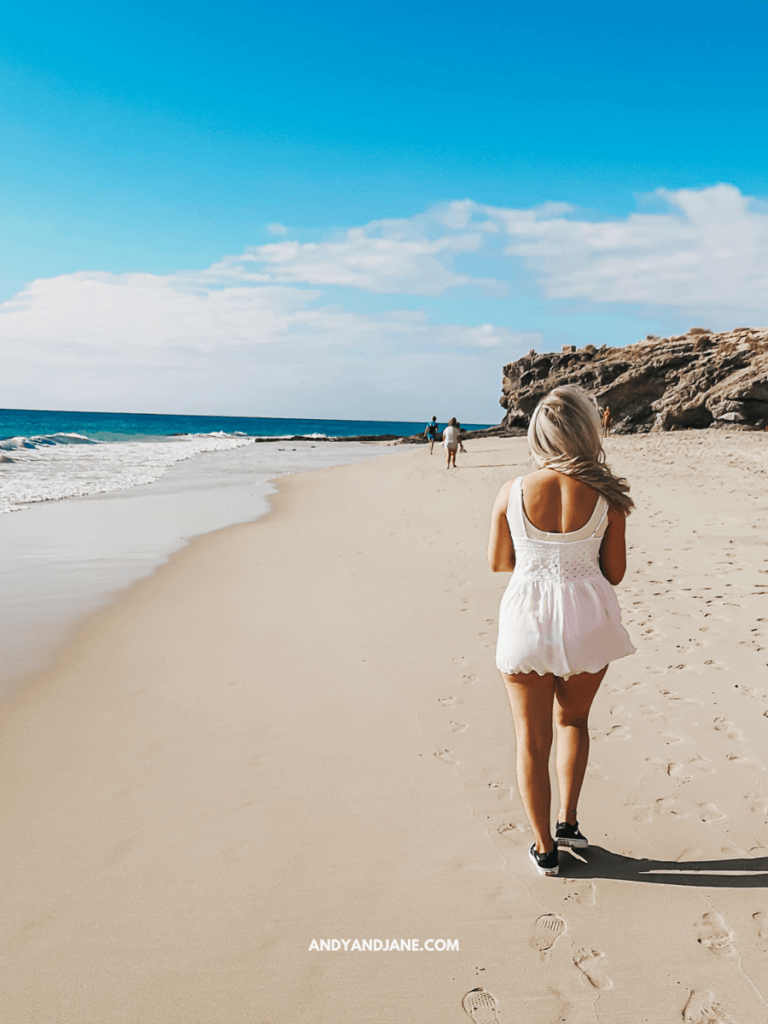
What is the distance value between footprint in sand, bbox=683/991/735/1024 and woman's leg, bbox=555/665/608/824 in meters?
0.84

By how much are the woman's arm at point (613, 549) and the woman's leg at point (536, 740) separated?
521mm

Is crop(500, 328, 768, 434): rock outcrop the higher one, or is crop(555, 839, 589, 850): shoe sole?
crop(500, 328, 768, 434): rock outcrop

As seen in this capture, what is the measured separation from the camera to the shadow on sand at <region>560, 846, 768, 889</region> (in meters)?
2.88

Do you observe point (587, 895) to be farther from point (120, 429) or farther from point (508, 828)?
point (120, 429)

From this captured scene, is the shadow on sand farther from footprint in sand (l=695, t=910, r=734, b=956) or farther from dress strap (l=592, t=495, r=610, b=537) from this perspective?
dress strap (l=592, t=495, r=610, b=537)

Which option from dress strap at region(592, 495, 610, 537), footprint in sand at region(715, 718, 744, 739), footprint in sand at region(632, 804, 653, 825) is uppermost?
dress strap at region(592, 495, 610, 537)

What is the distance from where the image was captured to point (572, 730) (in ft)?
9.90

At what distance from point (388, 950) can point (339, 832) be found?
803mm

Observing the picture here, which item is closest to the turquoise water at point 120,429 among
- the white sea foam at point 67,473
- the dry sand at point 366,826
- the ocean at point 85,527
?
the white sea foam at point 67,473

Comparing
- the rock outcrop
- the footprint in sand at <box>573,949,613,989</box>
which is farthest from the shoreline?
the rock outcrop

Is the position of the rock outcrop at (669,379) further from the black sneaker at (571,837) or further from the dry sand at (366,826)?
the black sneaker at (571,837)

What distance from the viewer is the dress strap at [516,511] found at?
284cm

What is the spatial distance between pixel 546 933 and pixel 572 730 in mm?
808

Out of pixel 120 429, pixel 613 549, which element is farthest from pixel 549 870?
pixel 120 429
